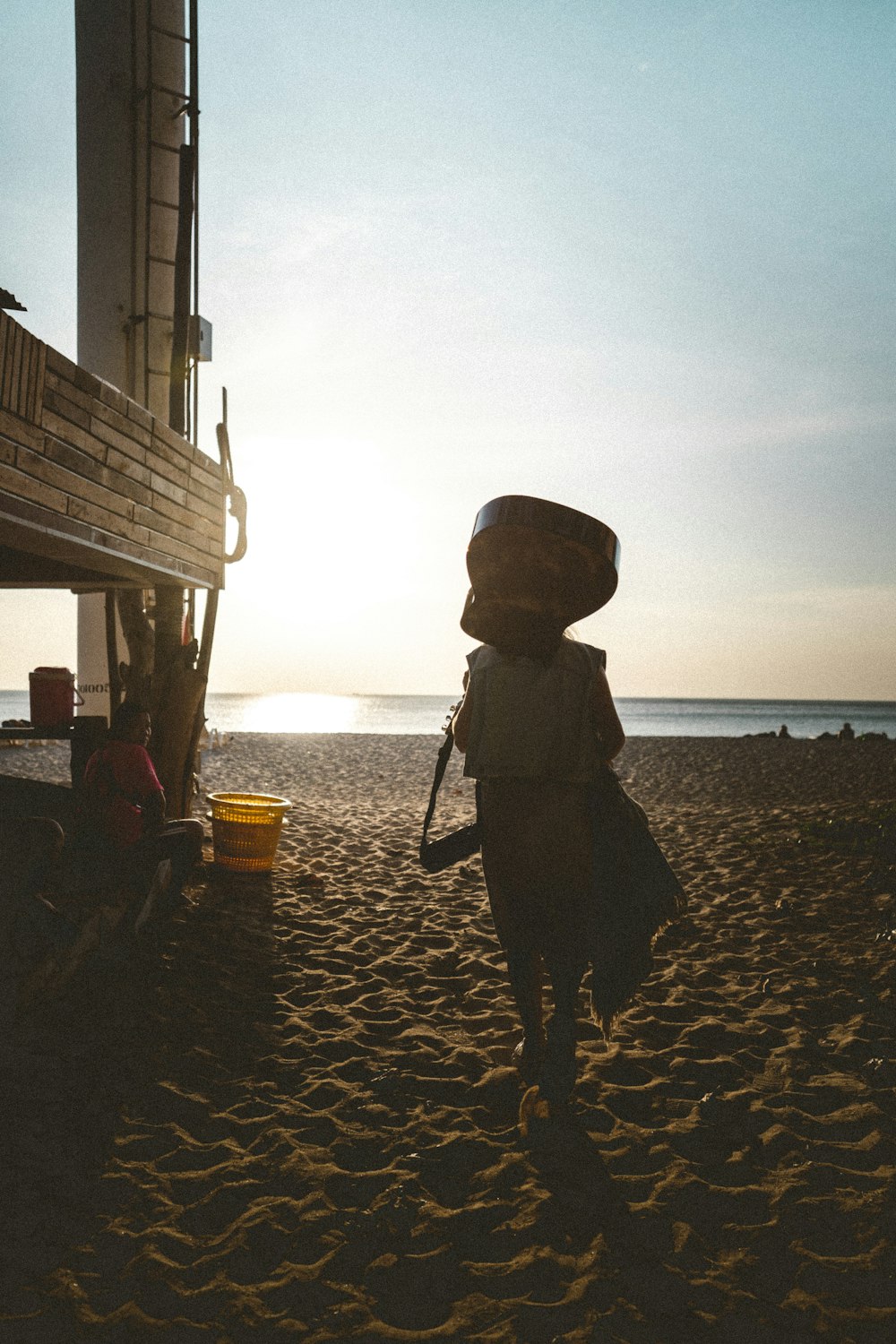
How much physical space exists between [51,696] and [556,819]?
5199 millimetres

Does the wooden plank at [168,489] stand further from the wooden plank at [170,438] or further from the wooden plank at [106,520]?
the wooden plank at [106,520]

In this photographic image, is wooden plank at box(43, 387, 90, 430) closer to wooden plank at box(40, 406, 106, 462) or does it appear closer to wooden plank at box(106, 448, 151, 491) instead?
wooden plank at box(40, 406, 106, 462)

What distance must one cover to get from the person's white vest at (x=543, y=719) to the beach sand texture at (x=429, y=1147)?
4.95 ft

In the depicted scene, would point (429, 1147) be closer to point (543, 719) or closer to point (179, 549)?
point (543, 719)

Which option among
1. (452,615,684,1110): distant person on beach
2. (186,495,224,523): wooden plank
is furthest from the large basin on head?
(186,495,224,523): wooden plank

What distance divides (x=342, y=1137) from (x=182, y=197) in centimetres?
934

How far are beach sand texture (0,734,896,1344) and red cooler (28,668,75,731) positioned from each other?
1.91 meters

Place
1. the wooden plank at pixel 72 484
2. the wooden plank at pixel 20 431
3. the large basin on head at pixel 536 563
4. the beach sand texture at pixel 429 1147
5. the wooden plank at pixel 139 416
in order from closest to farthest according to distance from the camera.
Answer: the beach sand texture at pixel 429 1147
the large basin on head at pixel 536 563
the wooden plank at pixel 20 431
the wooden plank at pixel 72 484
the wooden plank at pixel 139 416

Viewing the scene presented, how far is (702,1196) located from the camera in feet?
9.55

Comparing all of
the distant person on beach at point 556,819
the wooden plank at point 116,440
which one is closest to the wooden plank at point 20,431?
the wooden plank at point 116,440

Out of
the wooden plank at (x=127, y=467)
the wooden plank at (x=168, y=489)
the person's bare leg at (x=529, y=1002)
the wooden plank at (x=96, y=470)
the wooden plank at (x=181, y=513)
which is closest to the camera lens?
the person's bare leg at (x=529, y=1002)

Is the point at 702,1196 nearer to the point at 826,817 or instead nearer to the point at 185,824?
the point at 185,824

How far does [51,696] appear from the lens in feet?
22.1

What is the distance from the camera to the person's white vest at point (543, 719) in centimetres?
310
